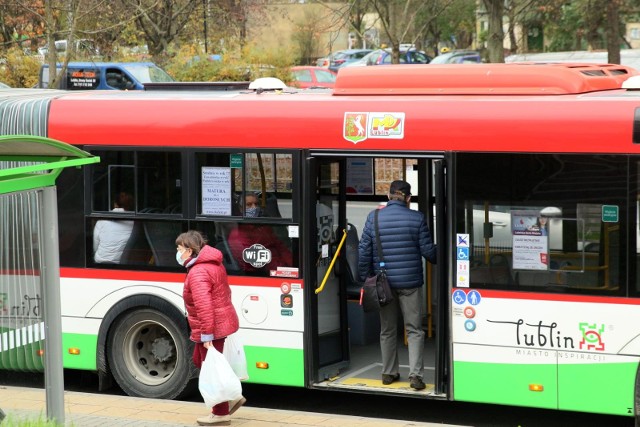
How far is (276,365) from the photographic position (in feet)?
30.2

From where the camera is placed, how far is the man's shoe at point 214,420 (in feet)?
27.8

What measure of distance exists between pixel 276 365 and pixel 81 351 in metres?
1.90

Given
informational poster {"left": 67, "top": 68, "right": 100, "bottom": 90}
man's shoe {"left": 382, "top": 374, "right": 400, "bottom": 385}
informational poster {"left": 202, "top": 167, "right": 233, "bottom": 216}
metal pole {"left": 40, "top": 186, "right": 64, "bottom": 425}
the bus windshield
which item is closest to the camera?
metal pole {"left": 40, "top": 186, "right": 64, "bottom": 425}

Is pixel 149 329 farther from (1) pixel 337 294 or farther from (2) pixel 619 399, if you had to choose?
(2) pixel 619 399

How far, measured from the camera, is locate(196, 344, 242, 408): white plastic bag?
8258 mm

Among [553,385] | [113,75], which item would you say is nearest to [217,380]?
[553,385]

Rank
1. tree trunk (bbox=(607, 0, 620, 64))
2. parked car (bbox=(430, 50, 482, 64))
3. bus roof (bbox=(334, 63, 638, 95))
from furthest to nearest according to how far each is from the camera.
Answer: parked car (bbox=(430, 50, 482, 64)) < tree trunk (bbox=(607, 0, 620, 64)) < bus roof (bbox=(334, 63, 638, 95))

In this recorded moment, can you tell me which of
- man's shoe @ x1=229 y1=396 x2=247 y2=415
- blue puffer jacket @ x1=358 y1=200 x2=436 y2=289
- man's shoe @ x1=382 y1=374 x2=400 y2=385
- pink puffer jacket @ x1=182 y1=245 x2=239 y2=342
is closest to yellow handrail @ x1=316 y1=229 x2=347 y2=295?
blue puffer jacket @ x1=358 y1=200 x2=436 y2=289

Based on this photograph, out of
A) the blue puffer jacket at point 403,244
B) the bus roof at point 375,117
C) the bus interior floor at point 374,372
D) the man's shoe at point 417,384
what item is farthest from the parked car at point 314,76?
the man's shoe at point 417,384

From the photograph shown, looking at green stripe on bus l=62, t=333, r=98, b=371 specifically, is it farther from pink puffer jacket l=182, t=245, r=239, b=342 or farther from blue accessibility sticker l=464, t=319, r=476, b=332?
blue accessibility sticker l=464, t=319, r=476, b=332

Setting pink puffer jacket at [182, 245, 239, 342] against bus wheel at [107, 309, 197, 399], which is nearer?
pink puffer jacket at [182, 245, 239, 342]

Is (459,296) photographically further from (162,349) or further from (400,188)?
(162,349)

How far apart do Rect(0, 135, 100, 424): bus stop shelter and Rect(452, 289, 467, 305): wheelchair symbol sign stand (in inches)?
124

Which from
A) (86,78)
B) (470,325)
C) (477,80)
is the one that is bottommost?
(470,325)
